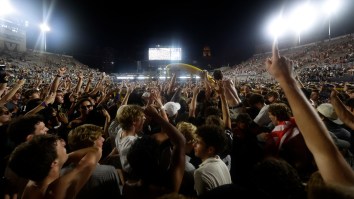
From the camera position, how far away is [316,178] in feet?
4.58

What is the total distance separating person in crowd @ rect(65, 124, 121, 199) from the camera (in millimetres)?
A: 2646

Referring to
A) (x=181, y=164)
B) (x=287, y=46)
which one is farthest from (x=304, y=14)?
(x=181, y=164)

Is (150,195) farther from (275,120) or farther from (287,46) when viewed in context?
(287,46)

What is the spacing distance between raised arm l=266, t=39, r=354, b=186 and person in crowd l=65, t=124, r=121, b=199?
1.83m

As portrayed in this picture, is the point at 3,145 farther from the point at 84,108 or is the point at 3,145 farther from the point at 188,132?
the point at 188,132

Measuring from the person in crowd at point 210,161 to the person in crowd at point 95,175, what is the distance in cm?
81

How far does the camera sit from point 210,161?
2.85 m

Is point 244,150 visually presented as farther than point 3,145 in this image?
Yes

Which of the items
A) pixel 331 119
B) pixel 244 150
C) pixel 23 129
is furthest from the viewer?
pixel 331 119

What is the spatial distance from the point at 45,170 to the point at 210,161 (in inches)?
58.8

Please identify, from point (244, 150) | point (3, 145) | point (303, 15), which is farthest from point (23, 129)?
point (303, 15)

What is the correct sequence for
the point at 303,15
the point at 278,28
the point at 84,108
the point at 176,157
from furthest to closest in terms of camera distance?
1. the point at 303,15
2. the point at 84,108
3. the point at 176,157
4. the point at 278,28

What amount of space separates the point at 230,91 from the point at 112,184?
3.74 meters

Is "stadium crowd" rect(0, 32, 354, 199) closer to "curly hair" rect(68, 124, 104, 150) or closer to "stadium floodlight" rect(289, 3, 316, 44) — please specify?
"curly hair" rect(68, 124, 104, 150)
